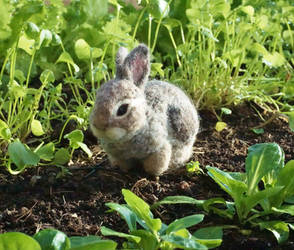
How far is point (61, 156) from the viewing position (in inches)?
89.4

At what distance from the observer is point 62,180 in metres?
2.20

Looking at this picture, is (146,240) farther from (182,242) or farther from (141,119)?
(141,119)

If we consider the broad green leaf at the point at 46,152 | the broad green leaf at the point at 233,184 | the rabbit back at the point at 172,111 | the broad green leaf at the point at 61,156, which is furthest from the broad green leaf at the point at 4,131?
the broad green leaf at the point at 233,184

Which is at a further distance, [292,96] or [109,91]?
[292,96]

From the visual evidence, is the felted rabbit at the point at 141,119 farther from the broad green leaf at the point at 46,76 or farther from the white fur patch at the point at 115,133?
the broad green leaf at the point at 46,76

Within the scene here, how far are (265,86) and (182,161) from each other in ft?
3.30

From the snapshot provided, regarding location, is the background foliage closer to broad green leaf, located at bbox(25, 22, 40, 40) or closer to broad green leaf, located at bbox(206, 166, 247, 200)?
broad green leaf, located at bbox(25, 22, 40, 40)

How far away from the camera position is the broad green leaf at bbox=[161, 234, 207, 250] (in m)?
1.52

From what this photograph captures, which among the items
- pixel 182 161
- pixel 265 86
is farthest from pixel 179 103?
pixel 265 86

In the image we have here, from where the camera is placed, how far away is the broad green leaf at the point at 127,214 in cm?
168

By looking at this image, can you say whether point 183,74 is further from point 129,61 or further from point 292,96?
point 129,61

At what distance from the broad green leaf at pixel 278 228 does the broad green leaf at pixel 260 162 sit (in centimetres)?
12

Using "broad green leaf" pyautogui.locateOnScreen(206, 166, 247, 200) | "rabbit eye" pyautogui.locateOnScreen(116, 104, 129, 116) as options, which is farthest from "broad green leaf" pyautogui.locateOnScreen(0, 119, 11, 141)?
"broad green leaf" pyautogui.locateOnScreen(206, 166, 247, 200)

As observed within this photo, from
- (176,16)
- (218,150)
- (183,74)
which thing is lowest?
(218,150)
